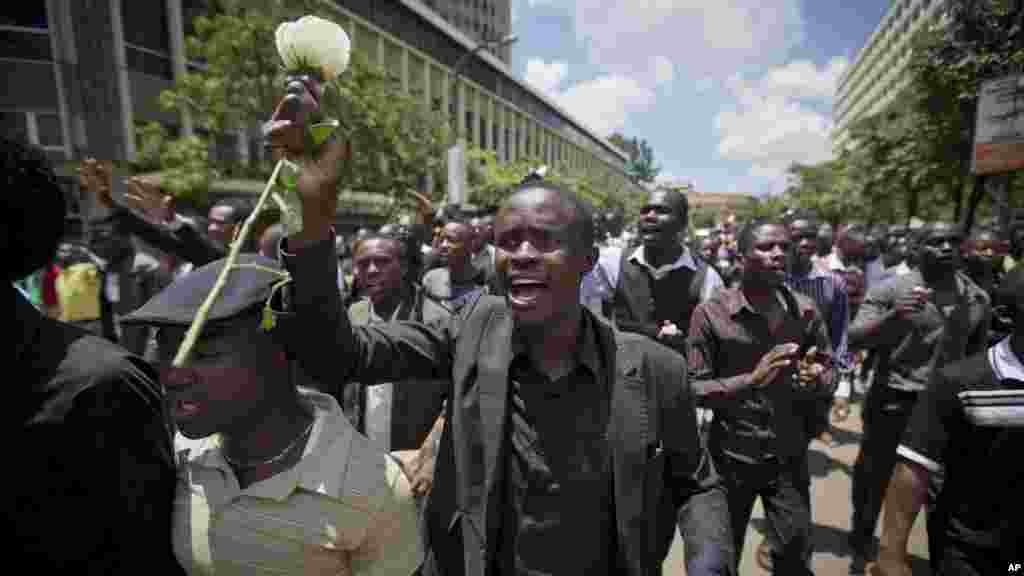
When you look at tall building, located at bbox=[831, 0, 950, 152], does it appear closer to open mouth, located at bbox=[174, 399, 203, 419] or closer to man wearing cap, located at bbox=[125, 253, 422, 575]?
man wearing cap, located at bbox=[125, 253, 422, 575]

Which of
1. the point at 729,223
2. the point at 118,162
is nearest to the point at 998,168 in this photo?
the point at 729,223

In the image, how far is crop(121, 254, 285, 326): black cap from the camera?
1.25 meters

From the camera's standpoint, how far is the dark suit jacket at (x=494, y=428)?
1563 mm

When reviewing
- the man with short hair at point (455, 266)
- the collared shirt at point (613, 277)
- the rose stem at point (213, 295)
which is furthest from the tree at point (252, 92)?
the rose stem at point (213, 295)

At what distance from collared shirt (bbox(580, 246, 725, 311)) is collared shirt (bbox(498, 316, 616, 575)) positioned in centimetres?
235

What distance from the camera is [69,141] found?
16141 mm

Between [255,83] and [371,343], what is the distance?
14.2 m

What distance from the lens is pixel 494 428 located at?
1.58 meters

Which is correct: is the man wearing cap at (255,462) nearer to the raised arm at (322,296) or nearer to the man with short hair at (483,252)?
the raised arm at (322,296)

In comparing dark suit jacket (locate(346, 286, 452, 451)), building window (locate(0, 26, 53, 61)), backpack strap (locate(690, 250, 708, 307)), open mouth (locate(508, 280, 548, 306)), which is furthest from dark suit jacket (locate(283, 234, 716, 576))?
building window (locate(0, 26, 53, 61))

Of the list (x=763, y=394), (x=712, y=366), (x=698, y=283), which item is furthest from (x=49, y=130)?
(x=763, y=394)

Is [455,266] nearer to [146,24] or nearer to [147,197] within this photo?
[147,197]

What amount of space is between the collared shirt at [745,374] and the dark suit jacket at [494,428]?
112 centimetres

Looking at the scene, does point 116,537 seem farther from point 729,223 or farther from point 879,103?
point 879,103
